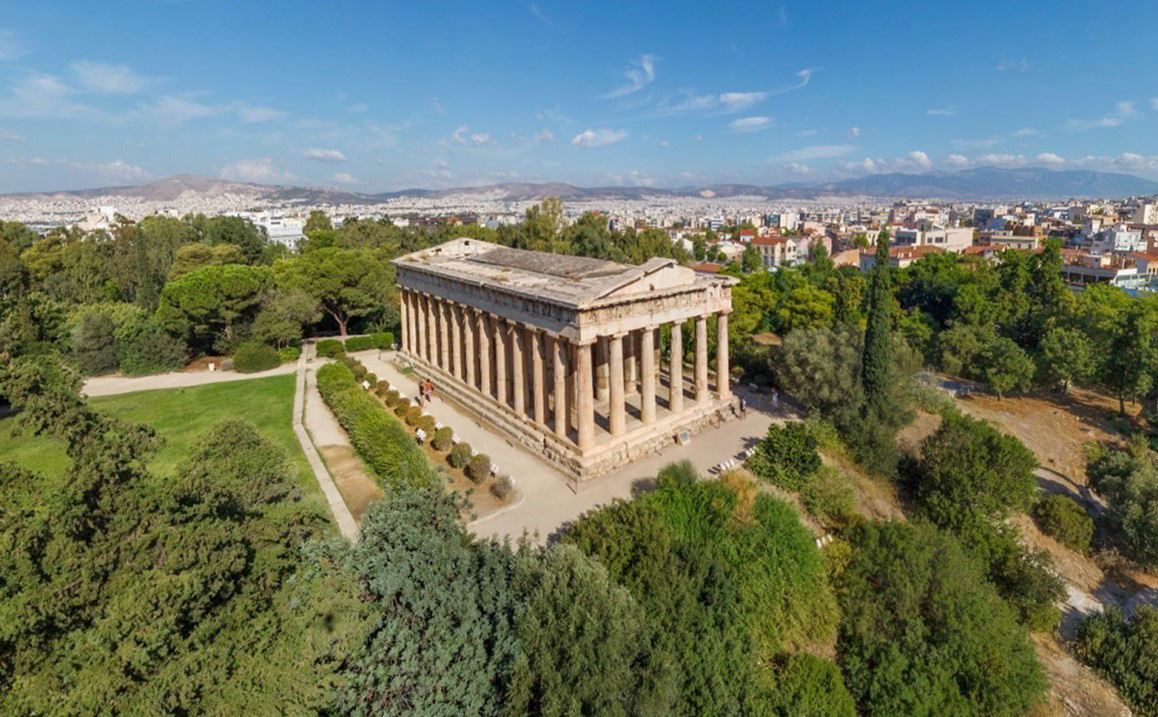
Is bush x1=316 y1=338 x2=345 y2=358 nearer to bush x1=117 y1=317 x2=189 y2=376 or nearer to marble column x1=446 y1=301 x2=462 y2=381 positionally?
bush x1=117 y1=317 x2=189 y2=376

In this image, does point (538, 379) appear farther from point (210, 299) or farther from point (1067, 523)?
point (210, 299)

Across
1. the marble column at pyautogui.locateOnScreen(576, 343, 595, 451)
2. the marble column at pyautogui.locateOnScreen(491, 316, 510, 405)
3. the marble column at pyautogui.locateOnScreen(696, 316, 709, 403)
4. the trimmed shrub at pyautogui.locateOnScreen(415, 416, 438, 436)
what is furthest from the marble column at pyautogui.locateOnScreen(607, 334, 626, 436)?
the trimmed shrub at pyautogui.locateOnScreen(415, 416, 438, 436)

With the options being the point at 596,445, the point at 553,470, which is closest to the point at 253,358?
the point at 553,470

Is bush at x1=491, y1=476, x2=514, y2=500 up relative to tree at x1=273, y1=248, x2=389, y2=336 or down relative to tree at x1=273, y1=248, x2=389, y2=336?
down

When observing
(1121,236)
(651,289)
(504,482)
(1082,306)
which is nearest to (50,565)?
(504,482)

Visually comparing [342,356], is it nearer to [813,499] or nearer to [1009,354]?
[813,499]

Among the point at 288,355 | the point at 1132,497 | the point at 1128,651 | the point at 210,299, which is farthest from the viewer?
the point at 288,355
